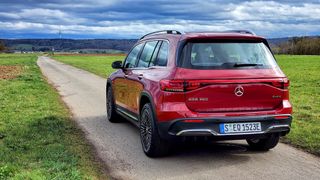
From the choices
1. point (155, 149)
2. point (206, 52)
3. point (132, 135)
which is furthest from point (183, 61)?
point (132, 135)

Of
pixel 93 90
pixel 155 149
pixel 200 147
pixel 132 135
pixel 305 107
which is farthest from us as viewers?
pixel 93 90

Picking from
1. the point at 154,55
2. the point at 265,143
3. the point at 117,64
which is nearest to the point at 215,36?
the point at 154,55

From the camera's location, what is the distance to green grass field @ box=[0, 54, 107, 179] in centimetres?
607

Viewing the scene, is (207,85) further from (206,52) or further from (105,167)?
(105,167)

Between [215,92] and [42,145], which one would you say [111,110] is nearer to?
[42,145]

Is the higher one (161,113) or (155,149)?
(161,113)

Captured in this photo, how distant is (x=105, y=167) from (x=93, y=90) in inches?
432

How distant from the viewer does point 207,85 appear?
643cm

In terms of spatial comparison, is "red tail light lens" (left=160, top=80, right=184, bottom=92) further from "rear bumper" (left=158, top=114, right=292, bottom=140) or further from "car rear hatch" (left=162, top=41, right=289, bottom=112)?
"rear bumper" (left=158, top=114, right=292, bottom=140)

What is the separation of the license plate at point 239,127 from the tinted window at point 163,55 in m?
1.30

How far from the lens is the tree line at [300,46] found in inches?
3152

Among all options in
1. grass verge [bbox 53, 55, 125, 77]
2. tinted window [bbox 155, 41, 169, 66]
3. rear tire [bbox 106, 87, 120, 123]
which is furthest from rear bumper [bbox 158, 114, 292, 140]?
grass verge [bbox 53, 55, 125, 77]

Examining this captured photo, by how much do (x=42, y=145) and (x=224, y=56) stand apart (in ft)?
10.9

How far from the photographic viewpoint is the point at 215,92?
21.2 feet
